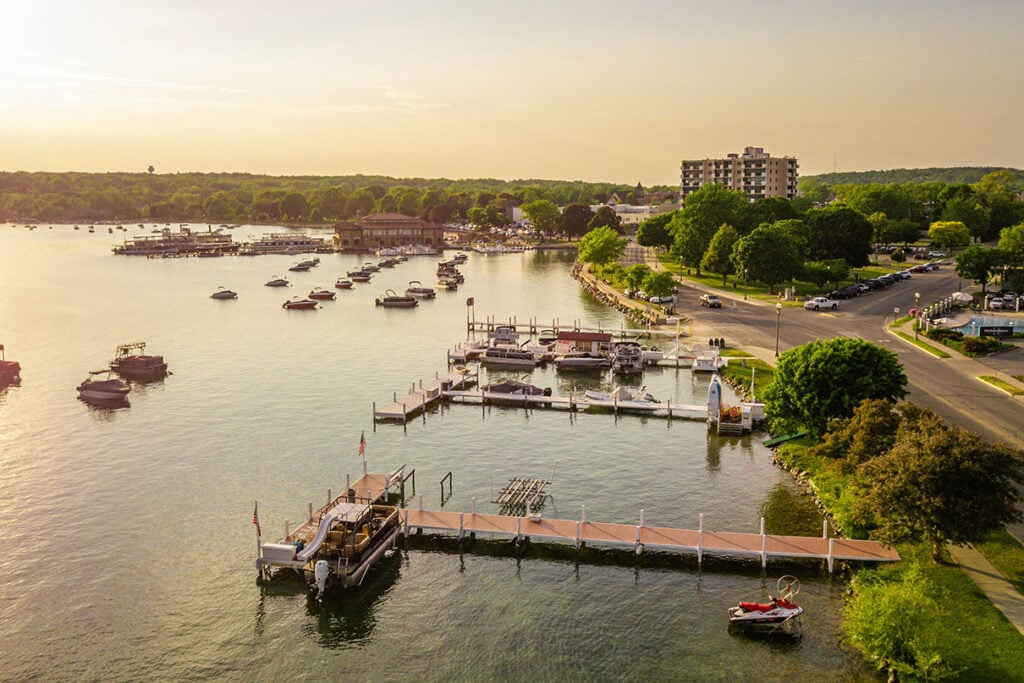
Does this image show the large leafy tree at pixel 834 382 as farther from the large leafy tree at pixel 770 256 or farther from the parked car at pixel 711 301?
the large leafy tree at pixel 770 256

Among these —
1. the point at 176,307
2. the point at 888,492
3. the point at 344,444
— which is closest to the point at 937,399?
the point at 888,492

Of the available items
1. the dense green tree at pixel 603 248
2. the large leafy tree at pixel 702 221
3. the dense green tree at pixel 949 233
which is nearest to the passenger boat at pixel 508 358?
the large leafy tree at pixel 702 221

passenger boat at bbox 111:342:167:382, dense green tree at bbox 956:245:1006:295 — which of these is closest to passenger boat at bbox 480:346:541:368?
passenger boat at bbox 111:342:167:382

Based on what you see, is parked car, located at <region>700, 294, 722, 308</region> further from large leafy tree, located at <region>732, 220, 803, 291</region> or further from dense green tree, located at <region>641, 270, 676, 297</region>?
large leafy tree, located at <region>732, 220, 803, 291</region>

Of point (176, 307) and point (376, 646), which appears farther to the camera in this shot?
point (176, 307)

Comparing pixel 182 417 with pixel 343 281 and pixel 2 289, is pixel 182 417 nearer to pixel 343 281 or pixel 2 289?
pixel 343 281

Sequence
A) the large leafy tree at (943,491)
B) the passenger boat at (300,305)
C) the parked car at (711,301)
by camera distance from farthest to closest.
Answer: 1. the passenger boat at (300,305)
2. the parked car at (711,301)
3. the large leafy tree at (943,491)
